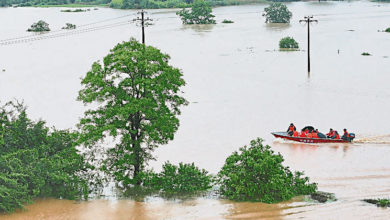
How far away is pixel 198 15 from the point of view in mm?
76812

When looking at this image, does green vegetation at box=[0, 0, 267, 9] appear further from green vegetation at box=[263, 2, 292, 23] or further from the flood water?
green vegetation at box=[263, 2, 292, 23]

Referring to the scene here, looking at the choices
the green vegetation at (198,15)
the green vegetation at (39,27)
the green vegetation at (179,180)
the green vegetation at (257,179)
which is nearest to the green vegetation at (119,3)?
the green vegetation at (198,15)

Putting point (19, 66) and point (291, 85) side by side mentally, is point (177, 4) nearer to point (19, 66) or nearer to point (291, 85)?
point (19, 66)

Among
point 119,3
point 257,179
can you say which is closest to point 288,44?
point 257,179

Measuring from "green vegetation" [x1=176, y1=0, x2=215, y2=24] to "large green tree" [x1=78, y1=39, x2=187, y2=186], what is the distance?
191 feet

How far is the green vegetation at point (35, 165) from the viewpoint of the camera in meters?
16.9

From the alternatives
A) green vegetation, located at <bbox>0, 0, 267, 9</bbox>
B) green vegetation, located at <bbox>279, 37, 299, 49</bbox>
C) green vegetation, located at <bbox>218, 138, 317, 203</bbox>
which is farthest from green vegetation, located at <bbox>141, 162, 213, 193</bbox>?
green vegetation, located at <bbox>0, 0, 267, 9</bbox>

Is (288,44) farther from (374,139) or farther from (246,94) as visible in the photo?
(374,139)

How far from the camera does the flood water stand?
58.5ft

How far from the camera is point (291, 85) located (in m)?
42.8

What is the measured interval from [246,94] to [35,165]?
23518 mm

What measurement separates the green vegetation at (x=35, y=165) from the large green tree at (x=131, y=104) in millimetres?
786

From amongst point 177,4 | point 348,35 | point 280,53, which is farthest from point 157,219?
point 177,4

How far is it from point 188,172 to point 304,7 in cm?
8611
